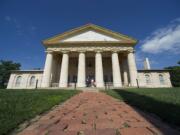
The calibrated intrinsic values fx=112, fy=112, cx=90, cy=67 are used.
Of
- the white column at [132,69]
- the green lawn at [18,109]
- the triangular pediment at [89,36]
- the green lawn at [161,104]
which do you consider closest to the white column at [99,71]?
the triangular pediment at [89,36]

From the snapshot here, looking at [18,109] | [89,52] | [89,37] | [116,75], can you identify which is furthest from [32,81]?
[18,109]

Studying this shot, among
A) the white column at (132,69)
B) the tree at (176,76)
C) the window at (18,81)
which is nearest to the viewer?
the white column at (132,69)

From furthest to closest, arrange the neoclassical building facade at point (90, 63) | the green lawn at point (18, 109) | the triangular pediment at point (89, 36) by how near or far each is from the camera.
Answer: the triangular pediment at point (89, 36)
the neoclassical building facade at point (90, 63)
the green lawn at point (18, 109)

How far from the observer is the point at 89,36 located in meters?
21.3

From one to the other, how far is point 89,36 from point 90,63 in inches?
231

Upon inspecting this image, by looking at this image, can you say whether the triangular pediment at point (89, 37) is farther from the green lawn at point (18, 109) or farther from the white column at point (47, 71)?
the green lawn at point (18, 109)

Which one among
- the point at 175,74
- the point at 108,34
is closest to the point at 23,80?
the point at 108,34

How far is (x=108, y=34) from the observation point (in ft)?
69.0

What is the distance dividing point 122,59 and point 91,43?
317 inches

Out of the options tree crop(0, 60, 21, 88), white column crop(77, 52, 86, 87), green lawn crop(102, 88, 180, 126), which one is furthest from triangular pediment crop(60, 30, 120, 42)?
tree crop(0, 60, 21, 88)

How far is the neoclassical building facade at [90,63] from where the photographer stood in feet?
59.0

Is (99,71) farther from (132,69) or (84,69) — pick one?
(132,69)

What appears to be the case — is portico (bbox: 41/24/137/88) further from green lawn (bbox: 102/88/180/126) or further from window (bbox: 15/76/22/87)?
green lawn (bbox: 102/88/180/126)

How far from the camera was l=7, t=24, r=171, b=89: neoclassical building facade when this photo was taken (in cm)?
1797
